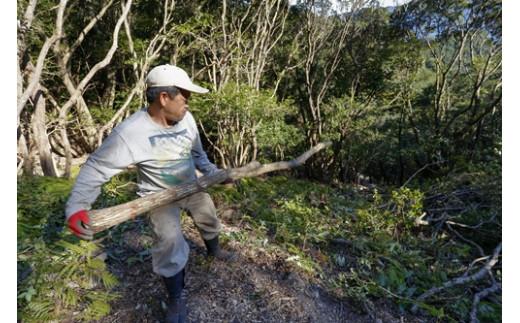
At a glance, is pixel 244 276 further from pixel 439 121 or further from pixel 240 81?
pixel 439 121

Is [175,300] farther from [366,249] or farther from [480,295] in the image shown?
[480,295]

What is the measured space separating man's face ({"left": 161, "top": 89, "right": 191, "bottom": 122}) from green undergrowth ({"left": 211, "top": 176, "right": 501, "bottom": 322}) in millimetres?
2093

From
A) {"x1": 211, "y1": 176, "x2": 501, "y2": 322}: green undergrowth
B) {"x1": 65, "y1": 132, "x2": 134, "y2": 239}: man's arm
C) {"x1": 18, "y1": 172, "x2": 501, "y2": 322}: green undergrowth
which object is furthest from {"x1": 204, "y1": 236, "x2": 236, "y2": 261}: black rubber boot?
{"x1": 65, "y1": 132, "x2": 134, "y2": 239}: man's arm

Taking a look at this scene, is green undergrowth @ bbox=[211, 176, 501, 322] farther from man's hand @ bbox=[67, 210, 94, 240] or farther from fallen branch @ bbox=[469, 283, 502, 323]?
man's hand @ bbox=[67, 210, 94, 240]

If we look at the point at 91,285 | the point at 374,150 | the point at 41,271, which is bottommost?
the point at 374,150

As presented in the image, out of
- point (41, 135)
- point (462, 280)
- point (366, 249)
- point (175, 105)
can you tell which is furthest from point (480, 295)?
point (41, 135)

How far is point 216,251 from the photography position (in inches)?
128

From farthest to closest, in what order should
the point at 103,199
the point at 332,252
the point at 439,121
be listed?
the point at 439,121, the point at 103,199, the point at 332,252

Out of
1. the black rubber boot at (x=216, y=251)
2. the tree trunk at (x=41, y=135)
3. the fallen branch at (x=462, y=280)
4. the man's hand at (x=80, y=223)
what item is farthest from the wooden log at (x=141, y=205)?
the tree trunk at (x=41, y=135)

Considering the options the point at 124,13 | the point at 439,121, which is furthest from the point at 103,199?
the point at 439,121

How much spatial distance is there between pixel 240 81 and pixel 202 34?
5.89 feet

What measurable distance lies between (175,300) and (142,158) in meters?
1.17

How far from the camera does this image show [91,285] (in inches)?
109

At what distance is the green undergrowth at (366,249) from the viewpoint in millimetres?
3357
